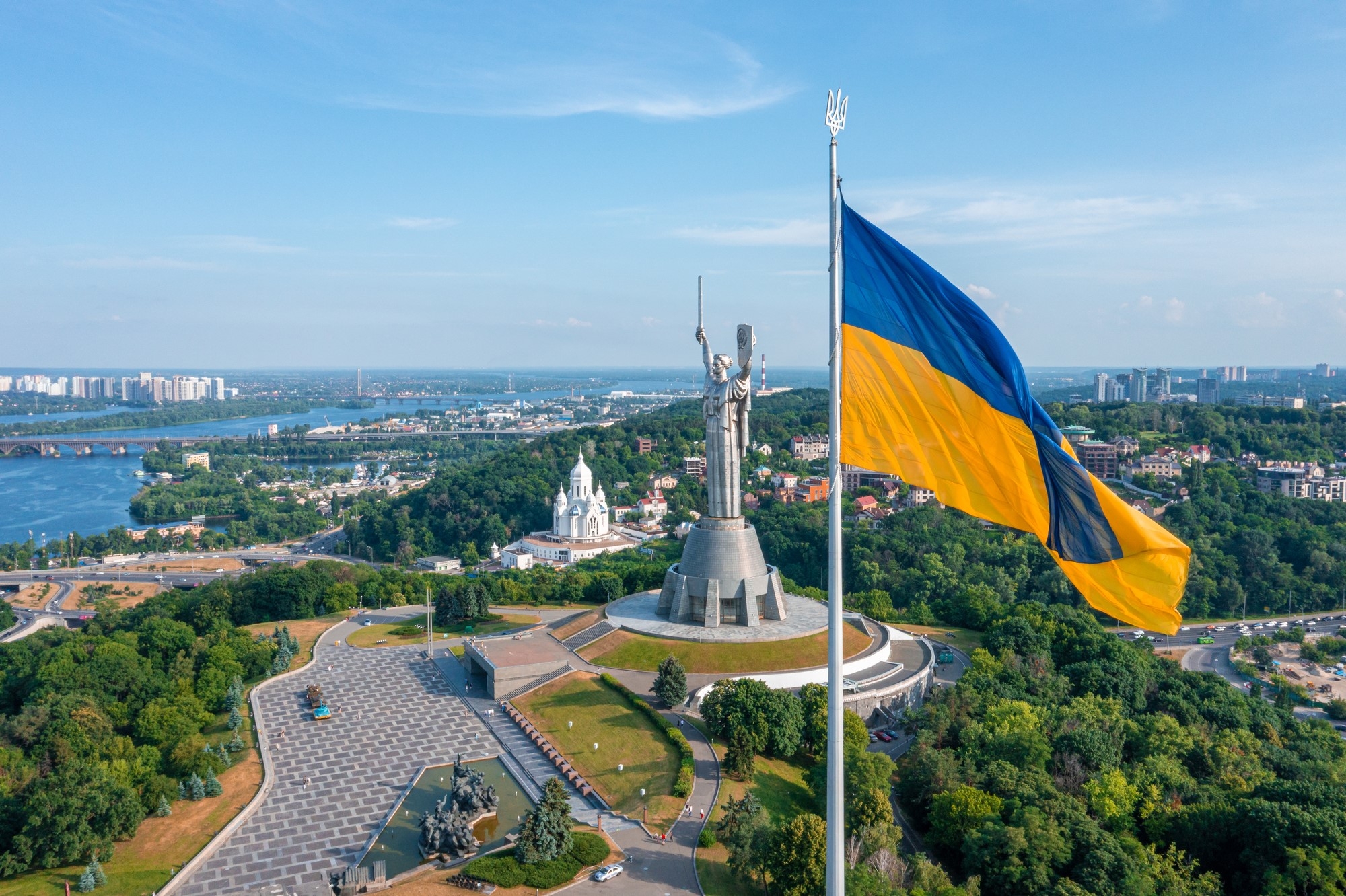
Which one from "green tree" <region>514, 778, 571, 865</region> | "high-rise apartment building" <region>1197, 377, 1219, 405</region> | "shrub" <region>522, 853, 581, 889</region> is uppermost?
"high-rise apartment building" <region>1197, 377, 1219, 405</region>

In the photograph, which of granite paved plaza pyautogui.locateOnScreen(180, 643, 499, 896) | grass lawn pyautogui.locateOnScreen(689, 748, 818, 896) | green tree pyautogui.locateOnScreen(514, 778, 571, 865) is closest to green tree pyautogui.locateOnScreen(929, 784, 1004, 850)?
grass lawn pyautogui.locateOnScreen(689, 748, 818, 896)

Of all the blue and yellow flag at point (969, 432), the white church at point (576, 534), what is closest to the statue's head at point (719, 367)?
the blue and yellow flag at point (969, 432)

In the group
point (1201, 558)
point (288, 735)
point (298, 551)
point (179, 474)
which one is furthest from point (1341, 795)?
point (179, 474)

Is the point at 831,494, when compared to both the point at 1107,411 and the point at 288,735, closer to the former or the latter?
the point at 288,735

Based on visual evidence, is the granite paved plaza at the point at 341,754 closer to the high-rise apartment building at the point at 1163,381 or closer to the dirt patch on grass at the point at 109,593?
the dirt patch on grass at the point at 109,593

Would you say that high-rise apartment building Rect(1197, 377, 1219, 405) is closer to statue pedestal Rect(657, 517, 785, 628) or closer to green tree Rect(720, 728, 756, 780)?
statue pedestal Rect(657, 517, 785, 628)

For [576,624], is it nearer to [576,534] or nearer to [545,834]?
[545,834]
